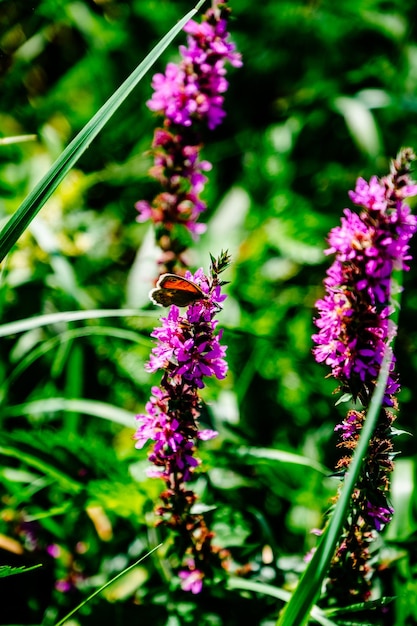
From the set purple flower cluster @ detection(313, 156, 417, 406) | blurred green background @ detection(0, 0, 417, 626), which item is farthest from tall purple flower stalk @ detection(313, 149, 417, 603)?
blurred green background @ detection(0, 0, 417, 626)

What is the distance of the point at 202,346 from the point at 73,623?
106 cm

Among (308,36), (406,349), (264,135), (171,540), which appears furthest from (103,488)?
(308,36)

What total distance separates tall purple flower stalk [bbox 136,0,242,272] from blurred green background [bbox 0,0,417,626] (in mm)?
250

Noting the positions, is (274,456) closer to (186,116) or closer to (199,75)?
(186,116)

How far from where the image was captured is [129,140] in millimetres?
3254

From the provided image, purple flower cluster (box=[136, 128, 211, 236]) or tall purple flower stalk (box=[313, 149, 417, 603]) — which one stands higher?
purple flower cluster (box=[136, 128, 211, 236])

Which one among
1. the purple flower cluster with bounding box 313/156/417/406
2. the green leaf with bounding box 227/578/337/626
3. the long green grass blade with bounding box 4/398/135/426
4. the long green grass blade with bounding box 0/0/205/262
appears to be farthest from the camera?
the long green grass blade with bounding box 4/398/135/426

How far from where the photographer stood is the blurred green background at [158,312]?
1.73 m

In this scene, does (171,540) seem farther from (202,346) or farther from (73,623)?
(202,346)

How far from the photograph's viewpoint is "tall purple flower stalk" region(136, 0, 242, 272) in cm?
163

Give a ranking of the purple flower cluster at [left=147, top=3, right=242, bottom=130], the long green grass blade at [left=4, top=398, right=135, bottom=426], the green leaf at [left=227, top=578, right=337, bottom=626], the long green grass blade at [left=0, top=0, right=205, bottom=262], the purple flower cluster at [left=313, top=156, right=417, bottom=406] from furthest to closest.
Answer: the long green grass blade at [left=4, top=398, right=135, bottom=426] → the purple flower cluster at [left=147, top=3, right=242, bottom=130] → the green leaf at [left=227, top=578, right=337, bottom=626] → the long green grass blade at [left=0, top=0, right=205, bottom=262] → the purple flower cluster at [left=313, top=156, right=417, bottom=406]

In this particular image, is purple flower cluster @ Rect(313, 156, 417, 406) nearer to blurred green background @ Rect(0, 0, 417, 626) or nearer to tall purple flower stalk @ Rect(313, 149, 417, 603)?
tall purple flower stalk @ Rect(313, 149, 417, 603)

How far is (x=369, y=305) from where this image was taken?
1.14 metres

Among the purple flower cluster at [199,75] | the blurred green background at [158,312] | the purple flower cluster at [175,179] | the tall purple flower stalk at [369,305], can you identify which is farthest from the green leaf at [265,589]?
the purple flower cluster at [199,75]
